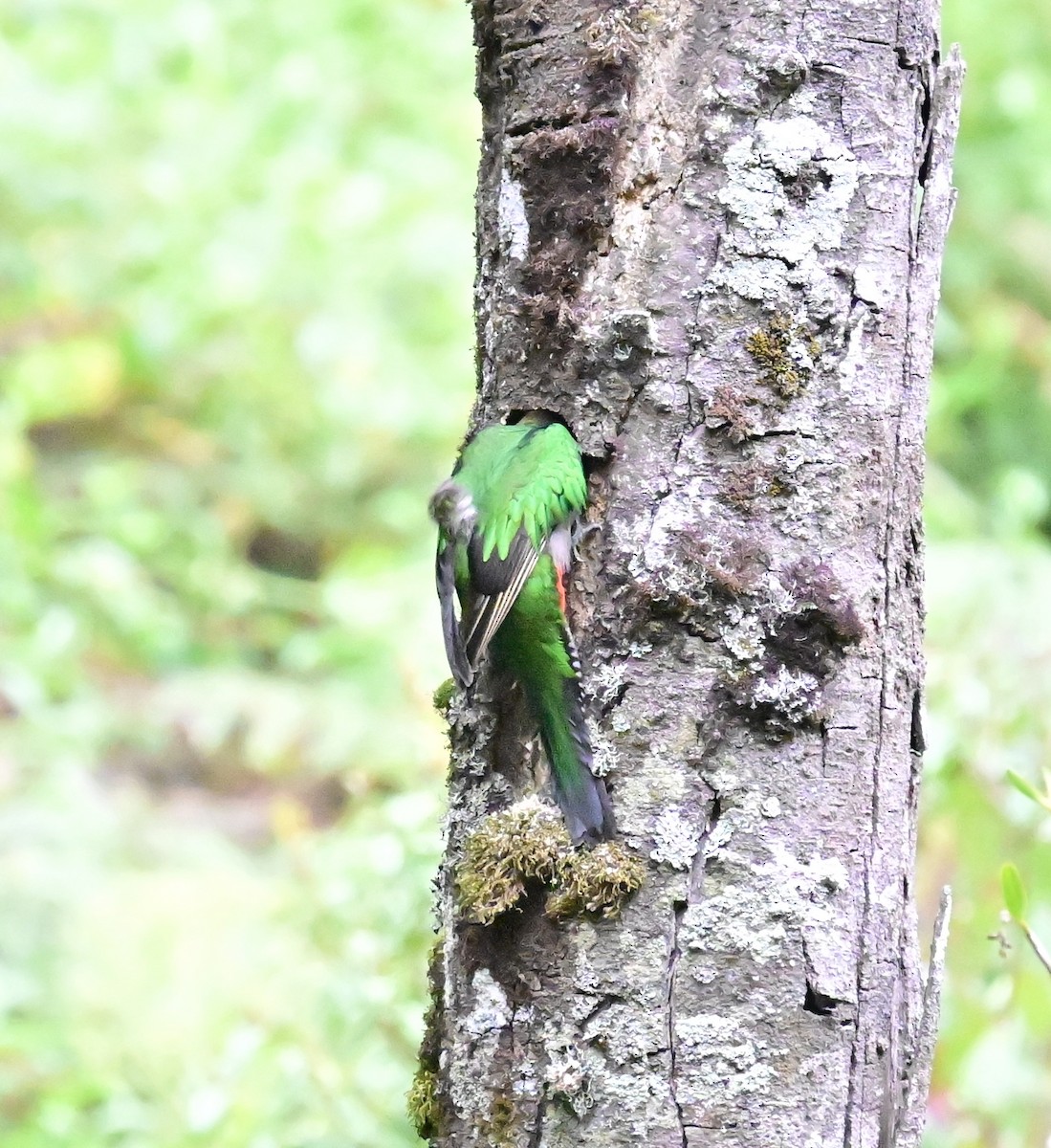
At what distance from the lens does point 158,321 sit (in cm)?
601

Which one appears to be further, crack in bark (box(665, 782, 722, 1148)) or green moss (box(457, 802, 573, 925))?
green moss (box(457, 802, 573, 925))

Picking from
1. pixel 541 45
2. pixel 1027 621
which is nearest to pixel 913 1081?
pixel 541 45

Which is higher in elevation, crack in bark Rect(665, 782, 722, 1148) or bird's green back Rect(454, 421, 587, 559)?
bird's green back Rect(454, 421, 587, 559)

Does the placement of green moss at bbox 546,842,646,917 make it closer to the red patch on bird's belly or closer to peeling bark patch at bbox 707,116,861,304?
the red patch on bird's belly

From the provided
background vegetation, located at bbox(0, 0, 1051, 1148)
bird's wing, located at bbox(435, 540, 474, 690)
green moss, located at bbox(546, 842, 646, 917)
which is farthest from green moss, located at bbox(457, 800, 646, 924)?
background vegetation, located at bbox(0, 0, 1051, 1148)

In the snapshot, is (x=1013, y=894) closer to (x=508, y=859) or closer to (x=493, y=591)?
(x=508, y=859)

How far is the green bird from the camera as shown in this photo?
1788mm

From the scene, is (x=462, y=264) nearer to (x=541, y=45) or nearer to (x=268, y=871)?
(x=268, y=871)

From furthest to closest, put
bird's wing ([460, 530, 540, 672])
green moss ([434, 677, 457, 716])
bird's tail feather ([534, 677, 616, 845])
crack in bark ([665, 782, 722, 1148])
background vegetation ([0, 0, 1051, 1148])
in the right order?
background vegetation ([0, 0, 1051, 1148]) < green moss ([434, 677, 457, 716]) < bird's wing ([460, 530, 540, 672]) < bird's tail feather ([534, 677, 616, 845]) < crack in bark ([665, 782, 722, 1148])

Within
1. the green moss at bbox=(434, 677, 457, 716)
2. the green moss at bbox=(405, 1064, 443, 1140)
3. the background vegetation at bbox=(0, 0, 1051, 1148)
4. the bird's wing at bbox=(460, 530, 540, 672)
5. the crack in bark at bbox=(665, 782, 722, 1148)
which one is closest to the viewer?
the crack in bark at bbox=(665, 782, 722, 1148)

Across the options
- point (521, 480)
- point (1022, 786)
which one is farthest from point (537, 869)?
point (1022, 786)

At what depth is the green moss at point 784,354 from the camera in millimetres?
1783

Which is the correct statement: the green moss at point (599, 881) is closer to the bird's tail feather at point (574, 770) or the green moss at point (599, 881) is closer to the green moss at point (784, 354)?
the bird's tail feather at point (574, 770)

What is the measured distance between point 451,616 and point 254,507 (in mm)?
5260
